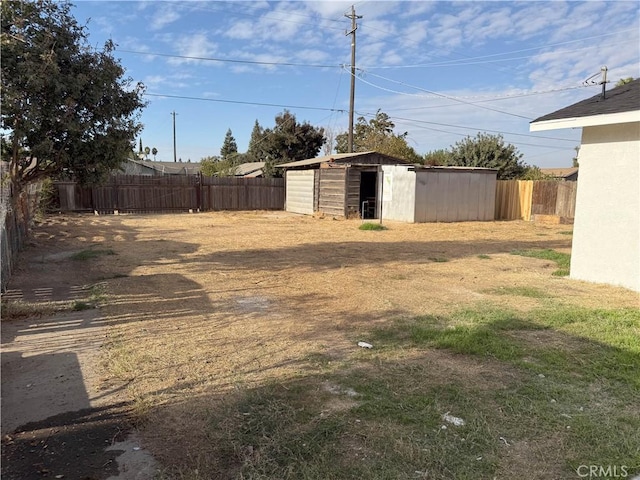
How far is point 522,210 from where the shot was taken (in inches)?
842

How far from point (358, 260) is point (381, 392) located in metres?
6.21

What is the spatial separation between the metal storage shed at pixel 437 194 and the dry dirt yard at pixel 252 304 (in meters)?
5.47

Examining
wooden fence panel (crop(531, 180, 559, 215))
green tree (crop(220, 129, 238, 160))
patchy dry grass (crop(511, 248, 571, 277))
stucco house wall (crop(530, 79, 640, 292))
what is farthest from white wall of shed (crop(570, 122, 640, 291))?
green tree (crop(220, 129, 238, 160))

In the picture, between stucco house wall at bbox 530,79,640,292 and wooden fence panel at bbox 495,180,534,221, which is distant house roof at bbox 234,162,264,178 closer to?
wooden fence panel at bbox 495,180,534,221

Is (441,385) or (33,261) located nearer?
(441,385)

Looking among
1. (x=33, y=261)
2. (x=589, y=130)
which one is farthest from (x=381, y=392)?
(x=33, y=261)

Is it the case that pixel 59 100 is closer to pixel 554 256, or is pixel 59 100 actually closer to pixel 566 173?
pixel 554 256

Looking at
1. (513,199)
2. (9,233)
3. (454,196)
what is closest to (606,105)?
(9,233)

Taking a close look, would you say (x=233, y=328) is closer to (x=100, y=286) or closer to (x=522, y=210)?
(x=100, y=286)

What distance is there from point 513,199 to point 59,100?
65.4ft

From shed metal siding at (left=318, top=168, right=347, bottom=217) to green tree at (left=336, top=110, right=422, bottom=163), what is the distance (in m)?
9.16

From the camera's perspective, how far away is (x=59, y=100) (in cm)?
670

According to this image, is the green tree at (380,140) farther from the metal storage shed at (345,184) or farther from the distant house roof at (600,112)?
the distant house roof at (600,112)

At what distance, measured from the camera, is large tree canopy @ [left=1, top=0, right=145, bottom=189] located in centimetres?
609
